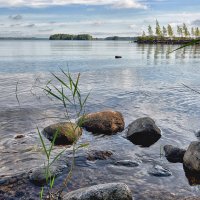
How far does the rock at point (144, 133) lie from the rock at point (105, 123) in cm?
92

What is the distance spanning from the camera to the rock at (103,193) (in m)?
7.13

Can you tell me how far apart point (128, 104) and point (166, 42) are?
16537 cm

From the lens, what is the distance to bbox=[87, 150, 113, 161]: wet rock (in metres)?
10.6

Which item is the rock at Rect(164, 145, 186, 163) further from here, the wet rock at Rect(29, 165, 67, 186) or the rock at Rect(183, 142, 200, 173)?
the wet rock at Rect(29, 165, 67, 186)

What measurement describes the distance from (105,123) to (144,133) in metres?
1.90

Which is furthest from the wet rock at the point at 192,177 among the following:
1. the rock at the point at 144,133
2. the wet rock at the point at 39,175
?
the wet rock at the point at 39,175

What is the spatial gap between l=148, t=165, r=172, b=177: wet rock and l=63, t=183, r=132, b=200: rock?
211 cm

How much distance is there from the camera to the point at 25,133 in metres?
13.5

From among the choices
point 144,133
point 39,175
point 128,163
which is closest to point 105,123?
point 144,133

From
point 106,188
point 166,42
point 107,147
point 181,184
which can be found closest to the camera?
point 106,188

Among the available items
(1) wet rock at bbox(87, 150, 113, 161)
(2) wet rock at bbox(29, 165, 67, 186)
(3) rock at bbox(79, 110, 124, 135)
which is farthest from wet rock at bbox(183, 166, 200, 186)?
(3) rock at bbox(79, 110, 124, 135)

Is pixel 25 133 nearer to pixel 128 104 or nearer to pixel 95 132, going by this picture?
pixel 95 132

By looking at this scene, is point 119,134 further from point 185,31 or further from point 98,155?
point 185,31

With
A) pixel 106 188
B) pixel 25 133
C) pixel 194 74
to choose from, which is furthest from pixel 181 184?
pixel 194 74
